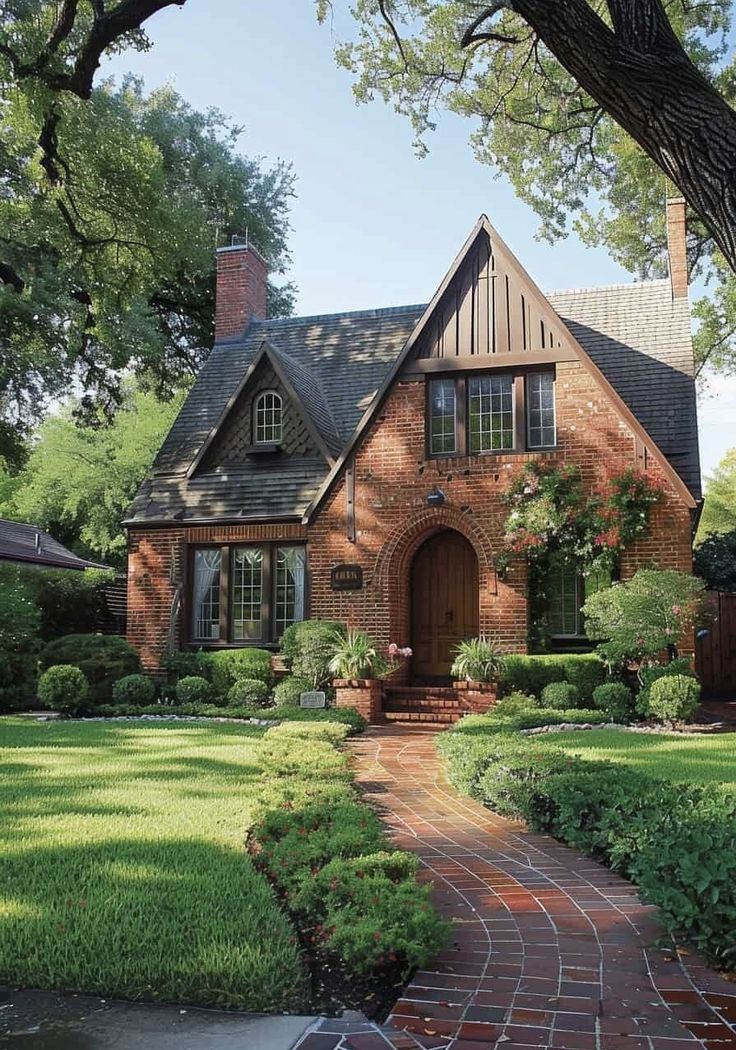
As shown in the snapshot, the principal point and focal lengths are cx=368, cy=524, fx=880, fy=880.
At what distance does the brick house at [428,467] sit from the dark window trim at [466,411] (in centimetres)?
3

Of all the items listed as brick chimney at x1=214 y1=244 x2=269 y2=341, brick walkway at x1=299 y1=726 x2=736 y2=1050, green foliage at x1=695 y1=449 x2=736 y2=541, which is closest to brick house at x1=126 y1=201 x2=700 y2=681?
brick chimney at x1=214 y1=244 x2=269 y2=341

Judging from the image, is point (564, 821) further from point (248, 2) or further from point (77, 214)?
point (77, 214)

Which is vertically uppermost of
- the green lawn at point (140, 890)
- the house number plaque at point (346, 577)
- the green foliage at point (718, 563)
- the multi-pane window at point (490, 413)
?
the multi-pane window at point (490, 413)

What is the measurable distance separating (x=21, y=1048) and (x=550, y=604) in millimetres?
12641

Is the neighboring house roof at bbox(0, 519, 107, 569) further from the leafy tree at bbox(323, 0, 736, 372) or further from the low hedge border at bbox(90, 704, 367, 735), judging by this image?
the leafy tree at bbox(323, 0, 736, 372)

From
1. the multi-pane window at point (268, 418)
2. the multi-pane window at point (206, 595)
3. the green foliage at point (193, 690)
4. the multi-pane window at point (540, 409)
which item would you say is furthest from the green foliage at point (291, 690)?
the multi-pane window at point (540, 409)

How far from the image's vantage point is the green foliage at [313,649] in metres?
14.2

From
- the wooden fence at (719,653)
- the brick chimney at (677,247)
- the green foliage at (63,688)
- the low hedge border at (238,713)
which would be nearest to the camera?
the low hedge border at (238,713)

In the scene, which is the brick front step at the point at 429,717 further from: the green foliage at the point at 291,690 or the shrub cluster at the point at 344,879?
the shrub cluster at the point at 344,879

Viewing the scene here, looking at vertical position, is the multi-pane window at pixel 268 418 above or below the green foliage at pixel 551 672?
above

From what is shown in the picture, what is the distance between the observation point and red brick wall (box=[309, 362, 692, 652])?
46.8 ft

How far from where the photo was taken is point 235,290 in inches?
820

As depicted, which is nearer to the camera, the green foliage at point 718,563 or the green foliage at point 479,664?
the green foliage at point 479,664

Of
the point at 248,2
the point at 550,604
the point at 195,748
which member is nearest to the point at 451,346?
the point at 550,604
